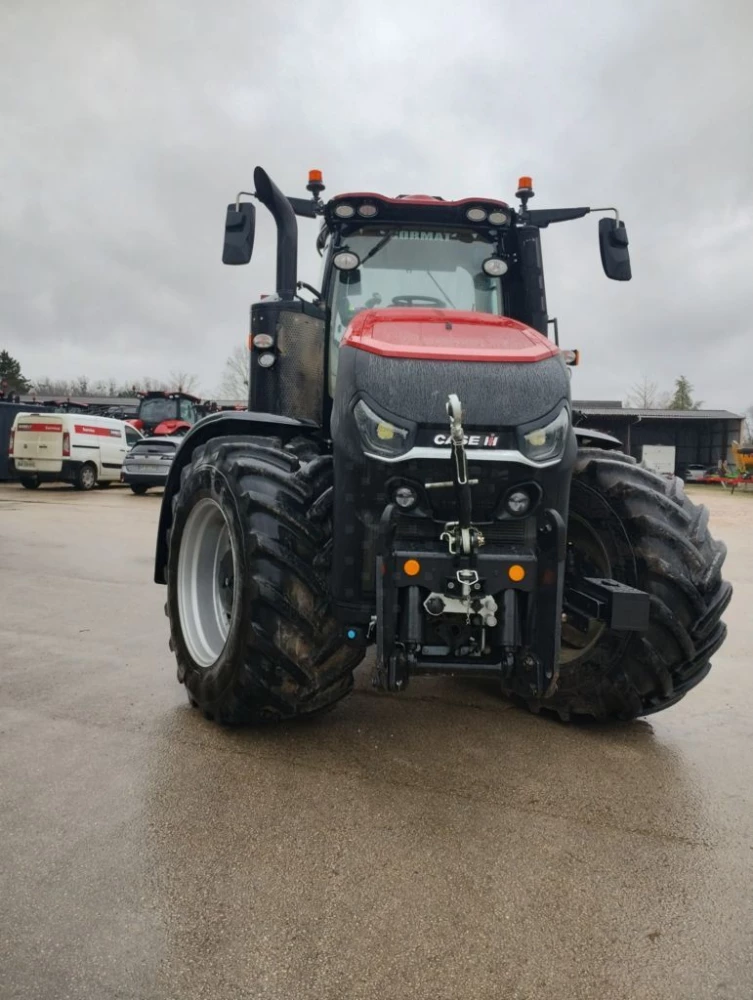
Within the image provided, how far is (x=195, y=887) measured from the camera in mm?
2182

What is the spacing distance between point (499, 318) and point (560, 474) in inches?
39.5

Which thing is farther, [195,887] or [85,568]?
[85,568]

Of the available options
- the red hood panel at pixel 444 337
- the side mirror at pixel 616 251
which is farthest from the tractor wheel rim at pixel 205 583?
the side mirror at pixel 616 251

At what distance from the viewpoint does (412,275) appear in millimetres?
3902

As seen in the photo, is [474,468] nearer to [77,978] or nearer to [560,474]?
[560,474]

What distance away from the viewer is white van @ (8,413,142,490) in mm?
17203

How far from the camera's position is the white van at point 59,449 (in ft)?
56.4

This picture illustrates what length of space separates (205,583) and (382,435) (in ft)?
5.30

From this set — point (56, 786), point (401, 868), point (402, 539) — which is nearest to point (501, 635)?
point (402, 539)

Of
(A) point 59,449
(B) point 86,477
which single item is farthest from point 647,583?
(B) point 86,477

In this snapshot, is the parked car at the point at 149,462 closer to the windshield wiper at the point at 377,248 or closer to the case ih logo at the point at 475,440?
the windshield wiper at the point at 377,248

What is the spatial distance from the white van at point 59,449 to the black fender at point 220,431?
572 inches

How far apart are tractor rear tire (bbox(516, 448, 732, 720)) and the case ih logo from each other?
2.72 feet

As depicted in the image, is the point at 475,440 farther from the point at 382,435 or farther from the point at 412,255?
the point at 412,255
